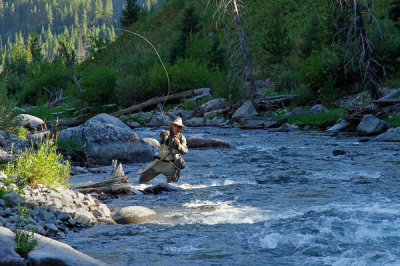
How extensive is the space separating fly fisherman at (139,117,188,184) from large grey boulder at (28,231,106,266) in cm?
430

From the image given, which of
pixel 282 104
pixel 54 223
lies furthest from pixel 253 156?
pixel 282 104

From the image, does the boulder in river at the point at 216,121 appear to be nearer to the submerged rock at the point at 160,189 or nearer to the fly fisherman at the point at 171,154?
the fly fisherman at the point at 171,154

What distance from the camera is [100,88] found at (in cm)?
2725

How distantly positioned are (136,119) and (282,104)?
24.2ft

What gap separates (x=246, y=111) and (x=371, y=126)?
22.0 ft

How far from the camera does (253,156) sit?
38.5 feet

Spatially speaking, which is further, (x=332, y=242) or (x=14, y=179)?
(x=14, y=179)

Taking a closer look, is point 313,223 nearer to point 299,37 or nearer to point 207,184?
point 207,184

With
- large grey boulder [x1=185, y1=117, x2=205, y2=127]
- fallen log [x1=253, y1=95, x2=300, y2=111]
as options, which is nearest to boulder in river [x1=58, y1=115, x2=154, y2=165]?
large grey boulder [x1=185, y1=117, x2=205, y2=127]

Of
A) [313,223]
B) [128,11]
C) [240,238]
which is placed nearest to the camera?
[240,238]

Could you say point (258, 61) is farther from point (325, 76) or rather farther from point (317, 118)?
point (317, 118)

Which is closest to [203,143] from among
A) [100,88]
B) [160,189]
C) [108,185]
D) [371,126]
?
[371,126]

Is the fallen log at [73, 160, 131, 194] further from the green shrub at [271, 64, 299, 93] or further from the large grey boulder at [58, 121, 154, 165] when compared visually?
the green shrub at [271, 64, 299, 93]

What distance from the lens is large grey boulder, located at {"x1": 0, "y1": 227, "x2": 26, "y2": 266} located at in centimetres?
358
